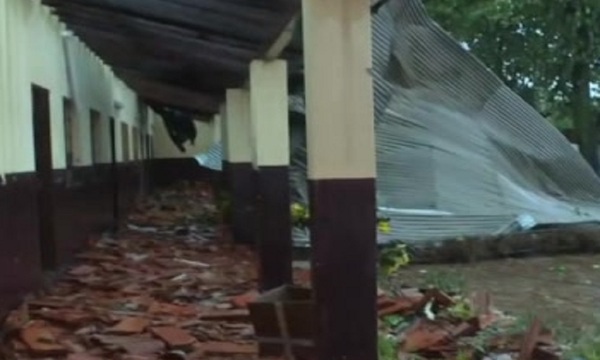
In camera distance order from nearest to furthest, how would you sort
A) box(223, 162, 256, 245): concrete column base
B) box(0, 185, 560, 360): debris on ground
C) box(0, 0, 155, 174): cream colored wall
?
box(0, 185, 560, 360): debris on ground, box(0, 0, 155, 174): cream colored wall, box(223, 162, 256, 245): concrete column base

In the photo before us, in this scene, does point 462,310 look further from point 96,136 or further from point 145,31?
point 96,136

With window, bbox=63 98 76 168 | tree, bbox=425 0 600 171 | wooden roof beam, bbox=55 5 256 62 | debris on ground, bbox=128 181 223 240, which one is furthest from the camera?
tree, bbox=425 0 600 171

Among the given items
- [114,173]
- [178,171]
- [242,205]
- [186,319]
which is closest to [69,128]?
[242,205]

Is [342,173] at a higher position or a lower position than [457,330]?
higher

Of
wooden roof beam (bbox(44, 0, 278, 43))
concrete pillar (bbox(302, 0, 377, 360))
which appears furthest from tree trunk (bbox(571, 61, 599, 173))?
concrete pillar (bbox(302, 0, 377, 360))

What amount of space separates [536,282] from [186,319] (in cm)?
585

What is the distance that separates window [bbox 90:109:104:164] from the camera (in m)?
15.1

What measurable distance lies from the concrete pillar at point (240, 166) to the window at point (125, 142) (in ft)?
13.6

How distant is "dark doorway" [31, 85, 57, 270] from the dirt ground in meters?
4.23

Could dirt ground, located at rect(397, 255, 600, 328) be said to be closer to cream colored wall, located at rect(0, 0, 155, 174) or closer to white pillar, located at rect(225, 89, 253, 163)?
white pillar, located at rect(225, 89, 253, 163)

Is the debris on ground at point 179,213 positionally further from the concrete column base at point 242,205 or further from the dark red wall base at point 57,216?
the concrete column base at point 242,205

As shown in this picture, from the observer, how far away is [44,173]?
1028 centimetres

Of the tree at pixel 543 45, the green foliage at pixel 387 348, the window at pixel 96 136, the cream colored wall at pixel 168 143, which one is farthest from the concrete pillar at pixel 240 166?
the cream colored wall at pixel 168 143

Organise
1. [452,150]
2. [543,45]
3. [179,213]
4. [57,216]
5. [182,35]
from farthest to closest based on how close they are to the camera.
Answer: [543,45] < [179,213] < [452,150] < [182,35] < [57,216]
